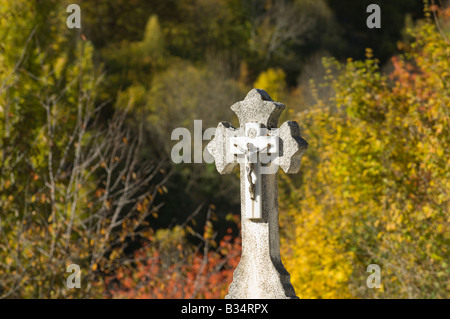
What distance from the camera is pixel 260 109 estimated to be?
4.95 m

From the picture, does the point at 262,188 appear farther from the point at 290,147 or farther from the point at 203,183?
the point at 203,183

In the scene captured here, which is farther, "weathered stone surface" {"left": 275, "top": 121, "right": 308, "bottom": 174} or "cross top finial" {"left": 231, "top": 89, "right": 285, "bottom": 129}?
"cross top finial" {"left": 231, "top": 89, "right": 285, "bottom": 129}

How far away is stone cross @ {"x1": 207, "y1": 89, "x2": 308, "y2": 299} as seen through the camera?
471 centimetres

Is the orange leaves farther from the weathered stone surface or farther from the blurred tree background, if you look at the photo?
the weathered stone surface

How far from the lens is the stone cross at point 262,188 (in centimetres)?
471

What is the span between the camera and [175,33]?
125 ft

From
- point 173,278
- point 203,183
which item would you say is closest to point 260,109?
point 173,278

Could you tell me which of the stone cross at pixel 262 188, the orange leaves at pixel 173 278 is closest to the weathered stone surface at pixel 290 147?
the stone cross at pixel 262 188

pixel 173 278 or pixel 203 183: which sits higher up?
pixel 203 183

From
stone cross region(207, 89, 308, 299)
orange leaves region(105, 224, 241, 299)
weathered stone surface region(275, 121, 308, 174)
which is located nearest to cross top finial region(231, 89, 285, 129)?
stone cross region(207, 89, 308, 299)

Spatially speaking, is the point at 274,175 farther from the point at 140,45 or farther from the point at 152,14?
the point at 152,14

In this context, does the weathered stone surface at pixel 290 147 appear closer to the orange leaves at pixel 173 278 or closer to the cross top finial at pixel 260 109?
the cross top finial at pixel 260 109

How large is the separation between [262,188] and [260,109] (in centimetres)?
60

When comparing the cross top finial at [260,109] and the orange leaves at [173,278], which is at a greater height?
the orange leaves at [173,278]
